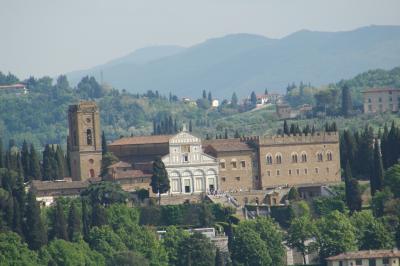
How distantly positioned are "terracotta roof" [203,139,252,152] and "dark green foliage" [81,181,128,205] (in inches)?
368

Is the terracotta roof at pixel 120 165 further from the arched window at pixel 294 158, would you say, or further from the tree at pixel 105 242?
the tree at pixel 105 242

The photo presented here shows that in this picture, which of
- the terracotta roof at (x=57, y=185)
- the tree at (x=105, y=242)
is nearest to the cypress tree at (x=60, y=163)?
the terracotta roof at (x=57, y=185)

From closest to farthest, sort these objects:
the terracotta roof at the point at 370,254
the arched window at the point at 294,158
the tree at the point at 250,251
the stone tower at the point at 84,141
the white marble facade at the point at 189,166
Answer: the terracotta roof at the point at 370,254, the tree at the point at 250,251, the white marble facade at the point at 189,166, the arched window at the point at 294,158, the stone tower at the point at 84,141

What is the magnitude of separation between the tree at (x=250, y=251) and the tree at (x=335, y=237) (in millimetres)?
3057

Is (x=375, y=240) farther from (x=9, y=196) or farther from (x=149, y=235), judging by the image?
(x=9, y=196)

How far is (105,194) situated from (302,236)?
41.7 ft

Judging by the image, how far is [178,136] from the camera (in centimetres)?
10594

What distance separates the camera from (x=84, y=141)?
109 m

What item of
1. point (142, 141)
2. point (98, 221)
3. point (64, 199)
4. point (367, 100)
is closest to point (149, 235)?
point (98, 221)

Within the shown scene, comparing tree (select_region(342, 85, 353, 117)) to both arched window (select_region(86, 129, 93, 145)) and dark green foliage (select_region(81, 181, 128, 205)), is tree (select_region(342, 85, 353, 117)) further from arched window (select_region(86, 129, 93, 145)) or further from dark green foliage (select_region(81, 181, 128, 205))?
dark green foliage (select_region(81, 181, 128, 205))

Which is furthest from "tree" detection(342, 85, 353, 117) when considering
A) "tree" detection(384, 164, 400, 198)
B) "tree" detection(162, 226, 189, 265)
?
"tree" detection(162, 226, 189, 265)

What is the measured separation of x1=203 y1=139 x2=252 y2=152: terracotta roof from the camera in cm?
10650

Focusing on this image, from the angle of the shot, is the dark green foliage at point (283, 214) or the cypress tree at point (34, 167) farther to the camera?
the cypress tree at point (34, 167)

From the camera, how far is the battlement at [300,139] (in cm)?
10748
